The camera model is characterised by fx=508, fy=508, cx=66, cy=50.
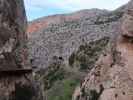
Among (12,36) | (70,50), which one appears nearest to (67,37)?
(70,50)

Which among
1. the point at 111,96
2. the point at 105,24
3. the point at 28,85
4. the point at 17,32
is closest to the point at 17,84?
the point at 28,85

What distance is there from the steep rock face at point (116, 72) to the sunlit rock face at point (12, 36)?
2.99m

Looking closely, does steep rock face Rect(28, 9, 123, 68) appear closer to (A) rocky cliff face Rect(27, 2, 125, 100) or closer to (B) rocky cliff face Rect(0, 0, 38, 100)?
(A) rocky cliff face Rect(27, 2, 125, 100)

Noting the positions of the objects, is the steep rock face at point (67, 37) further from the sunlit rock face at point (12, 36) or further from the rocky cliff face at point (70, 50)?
the sunlit rock face at point (12, 36)

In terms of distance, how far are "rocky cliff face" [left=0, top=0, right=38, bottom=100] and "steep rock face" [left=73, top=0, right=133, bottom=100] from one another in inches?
118

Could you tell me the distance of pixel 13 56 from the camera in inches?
185

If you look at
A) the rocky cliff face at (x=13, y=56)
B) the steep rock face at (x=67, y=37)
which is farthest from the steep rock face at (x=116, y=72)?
the steep rock face at (x=67, y=37)

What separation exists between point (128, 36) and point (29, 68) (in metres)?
3.25

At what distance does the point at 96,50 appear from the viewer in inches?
810

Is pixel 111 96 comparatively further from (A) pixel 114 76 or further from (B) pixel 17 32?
(B) pixel 17 32

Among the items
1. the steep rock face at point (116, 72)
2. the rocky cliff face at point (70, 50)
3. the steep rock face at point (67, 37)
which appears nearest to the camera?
the steep rock face at point (116, 72)

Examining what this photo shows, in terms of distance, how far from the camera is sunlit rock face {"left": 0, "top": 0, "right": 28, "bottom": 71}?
461 cm


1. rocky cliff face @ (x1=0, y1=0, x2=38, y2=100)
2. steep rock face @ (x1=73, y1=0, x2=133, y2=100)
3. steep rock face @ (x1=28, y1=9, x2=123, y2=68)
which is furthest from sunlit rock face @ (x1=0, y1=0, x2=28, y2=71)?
steep rock face @ (x1=28, y1=9, x2=123, y2=68)

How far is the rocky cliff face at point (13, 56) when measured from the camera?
459 centimetres
